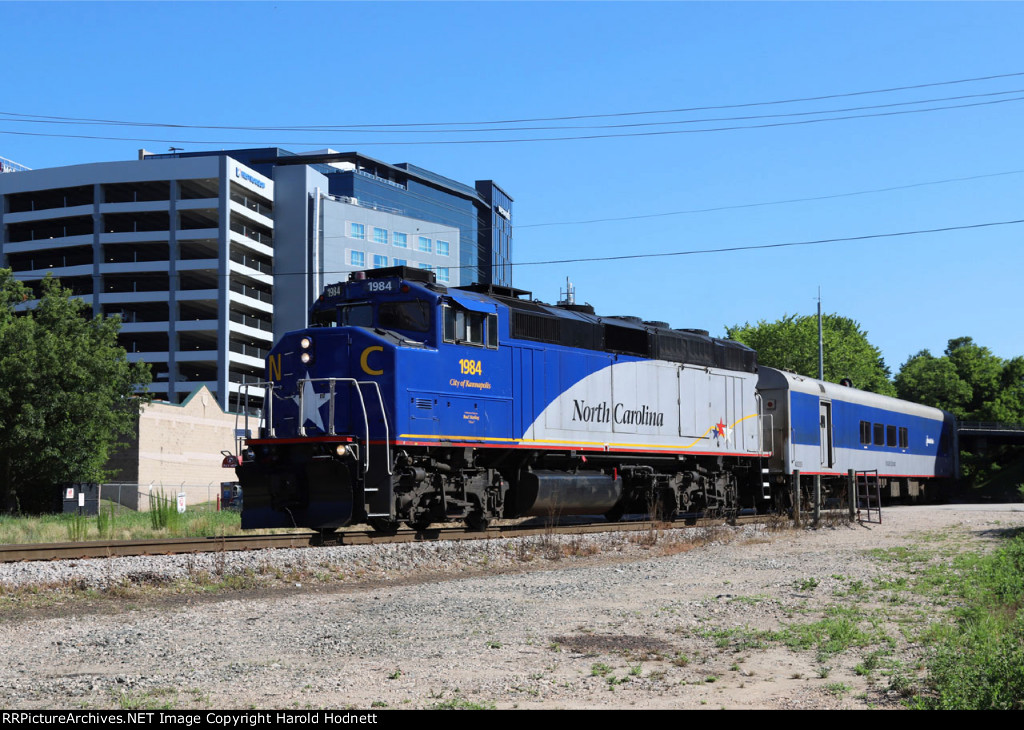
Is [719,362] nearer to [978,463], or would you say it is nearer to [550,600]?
[550,600]

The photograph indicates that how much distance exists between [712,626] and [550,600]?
8.94ft

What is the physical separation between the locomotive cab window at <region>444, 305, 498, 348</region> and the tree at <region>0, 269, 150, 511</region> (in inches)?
1081

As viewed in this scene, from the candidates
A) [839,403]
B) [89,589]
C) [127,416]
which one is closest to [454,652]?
[89,589]

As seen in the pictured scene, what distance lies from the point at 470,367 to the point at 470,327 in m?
0.76

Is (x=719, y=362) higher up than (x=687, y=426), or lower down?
higher up

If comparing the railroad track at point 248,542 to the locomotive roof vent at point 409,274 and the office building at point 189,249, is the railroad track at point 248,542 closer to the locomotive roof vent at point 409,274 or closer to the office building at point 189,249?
the locomotive roof vent at point 409,274

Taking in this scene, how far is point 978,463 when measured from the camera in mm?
91438

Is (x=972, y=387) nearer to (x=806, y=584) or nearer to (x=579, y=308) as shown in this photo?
(x=579, y=308)

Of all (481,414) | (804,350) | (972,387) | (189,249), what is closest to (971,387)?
(972,387)

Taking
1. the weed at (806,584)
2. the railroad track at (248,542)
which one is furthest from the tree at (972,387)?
the weed at (806,584)

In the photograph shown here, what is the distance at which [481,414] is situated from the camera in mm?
18703

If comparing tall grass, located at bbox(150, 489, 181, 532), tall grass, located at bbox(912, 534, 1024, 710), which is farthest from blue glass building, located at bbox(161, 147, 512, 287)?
tall grass, located at bbox(912, 534, 1024, 710)

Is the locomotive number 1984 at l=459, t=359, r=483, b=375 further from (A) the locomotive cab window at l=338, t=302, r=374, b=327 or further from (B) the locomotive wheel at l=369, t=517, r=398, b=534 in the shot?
(B) the locomotive wheel at l=369, t=517, r=398, b=534

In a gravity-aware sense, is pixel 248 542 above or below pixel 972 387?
below
